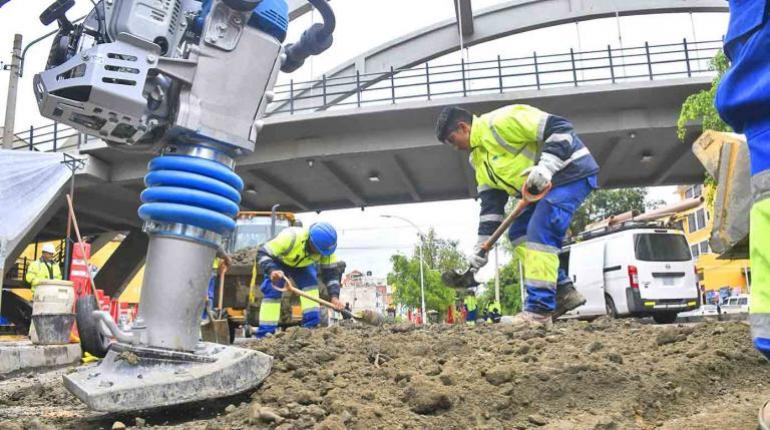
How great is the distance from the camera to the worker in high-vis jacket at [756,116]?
3.90ft

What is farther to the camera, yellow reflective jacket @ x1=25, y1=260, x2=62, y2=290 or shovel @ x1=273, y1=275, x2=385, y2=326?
yellow reflective jacket @ x1=25, y1=260, x2=62, y2=290

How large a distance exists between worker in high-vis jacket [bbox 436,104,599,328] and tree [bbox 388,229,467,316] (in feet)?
108

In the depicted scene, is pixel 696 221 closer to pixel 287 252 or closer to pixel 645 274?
pixel 645 274

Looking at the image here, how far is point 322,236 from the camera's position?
258 inches

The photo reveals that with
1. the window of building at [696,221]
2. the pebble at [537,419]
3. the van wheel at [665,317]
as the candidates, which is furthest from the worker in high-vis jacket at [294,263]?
the window of building at [696,221]

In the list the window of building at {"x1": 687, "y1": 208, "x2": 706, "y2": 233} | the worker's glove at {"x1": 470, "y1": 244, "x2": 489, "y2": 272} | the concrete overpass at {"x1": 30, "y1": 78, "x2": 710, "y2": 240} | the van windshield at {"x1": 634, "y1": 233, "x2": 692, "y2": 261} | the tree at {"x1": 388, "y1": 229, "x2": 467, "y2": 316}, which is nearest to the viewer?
the worker's glove at {"x1": 470, "y1": 244, "x2": 489, "y2": 272}

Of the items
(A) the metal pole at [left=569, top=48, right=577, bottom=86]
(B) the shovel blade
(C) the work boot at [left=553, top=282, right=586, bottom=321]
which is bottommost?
(C) the work boot at [left=553, top=282, right=586, bottom=321]

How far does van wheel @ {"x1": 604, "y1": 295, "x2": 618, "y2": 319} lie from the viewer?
11773mm

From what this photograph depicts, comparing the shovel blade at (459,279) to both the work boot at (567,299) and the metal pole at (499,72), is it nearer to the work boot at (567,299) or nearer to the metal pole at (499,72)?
the work boot at (567,299)

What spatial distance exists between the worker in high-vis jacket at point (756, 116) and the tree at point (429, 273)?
1417 inches

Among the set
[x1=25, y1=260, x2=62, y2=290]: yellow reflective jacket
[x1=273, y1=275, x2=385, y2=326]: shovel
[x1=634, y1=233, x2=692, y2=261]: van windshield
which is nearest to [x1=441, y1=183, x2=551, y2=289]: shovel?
[x1=273, y1=275, x2=385, y2=326]: shovel

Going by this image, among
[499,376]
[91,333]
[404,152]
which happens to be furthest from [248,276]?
[499,376]

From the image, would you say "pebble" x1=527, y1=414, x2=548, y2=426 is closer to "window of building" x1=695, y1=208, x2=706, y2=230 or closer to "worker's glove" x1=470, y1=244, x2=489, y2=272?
"worker's glove" x1=470, y1=244, x2=489, y2=272

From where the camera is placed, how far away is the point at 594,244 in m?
12.6
